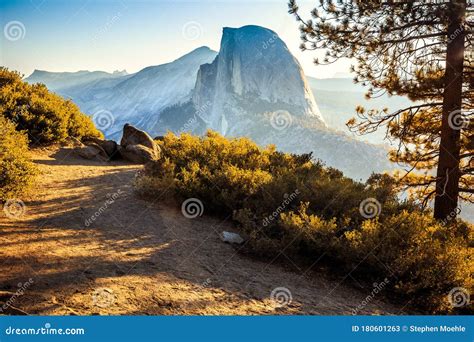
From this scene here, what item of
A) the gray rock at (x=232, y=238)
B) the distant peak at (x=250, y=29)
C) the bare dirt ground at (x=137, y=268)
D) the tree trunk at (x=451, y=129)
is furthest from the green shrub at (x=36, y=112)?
the distant peak at (x=250, y=29)

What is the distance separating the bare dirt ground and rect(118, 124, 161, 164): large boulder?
5.79 m

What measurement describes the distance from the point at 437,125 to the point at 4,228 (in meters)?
10.5

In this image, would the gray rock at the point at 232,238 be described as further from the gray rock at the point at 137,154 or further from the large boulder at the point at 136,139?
the large boulder at the point at 136,139

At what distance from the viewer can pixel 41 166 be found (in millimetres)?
10164

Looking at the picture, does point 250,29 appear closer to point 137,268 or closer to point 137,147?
point 137,147

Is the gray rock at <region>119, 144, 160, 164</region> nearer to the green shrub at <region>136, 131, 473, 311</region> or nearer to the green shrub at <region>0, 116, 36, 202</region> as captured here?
the green shrub at <region>136, 131, 473, 311</region>

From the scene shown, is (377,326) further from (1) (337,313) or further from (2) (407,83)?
(2) (407,83)

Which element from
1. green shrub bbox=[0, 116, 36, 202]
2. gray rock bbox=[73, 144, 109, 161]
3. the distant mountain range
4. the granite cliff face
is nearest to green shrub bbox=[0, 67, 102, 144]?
gray rock bbox=[73, 144, 109, 161]

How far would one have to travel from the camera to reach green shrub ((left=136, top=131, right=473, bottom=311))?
18.7 ft

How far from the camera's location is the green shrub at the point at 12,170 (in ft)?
21.7

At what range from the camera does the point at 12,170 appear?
21.8ft

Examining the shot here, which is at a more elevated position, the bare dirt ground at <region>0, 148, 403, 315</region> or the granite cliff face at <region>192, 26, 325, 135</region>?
the granite cliff face at <region>192, 26, 325, 135</region>

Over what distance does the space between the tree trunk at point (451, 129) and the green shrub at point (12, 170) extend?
9631 millimetres

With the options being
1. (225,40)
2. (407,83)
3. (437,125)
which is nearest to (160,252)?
(407,83)
